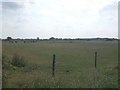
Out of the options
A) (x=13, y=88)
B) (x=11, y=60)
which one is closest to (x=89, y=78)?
(x=13, y=88)

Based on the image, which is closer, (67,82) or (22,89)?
(22,89)

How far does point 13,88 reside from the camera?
12227 mm

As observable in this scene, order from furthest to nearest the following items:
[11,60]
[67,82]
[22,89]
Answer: [11,60], [67,82], [22,89]

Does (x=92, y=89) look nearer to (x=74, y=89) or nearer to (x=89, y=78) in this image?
(x=74, y=89)

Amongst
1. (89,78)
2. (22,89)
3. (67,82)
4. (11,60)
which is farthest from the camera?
(11,60)

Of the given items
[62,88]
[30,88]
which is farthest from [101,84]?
[30,88]

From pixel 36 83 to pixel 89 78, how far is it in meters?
2.80

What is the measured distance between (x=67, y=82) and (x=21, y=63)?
643 inches

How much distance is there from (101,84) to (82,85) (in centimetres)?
92

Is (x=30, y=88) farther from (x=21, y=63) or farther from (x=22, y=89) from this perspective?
(x=21, y=63)

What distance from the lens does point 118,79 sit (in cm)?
1491

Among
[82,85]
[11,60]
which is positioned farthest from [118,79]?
[11,60]

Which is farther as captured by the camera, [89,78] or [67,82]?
[89,78]

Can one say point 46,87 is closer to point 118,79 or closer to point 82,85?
point 82,85
